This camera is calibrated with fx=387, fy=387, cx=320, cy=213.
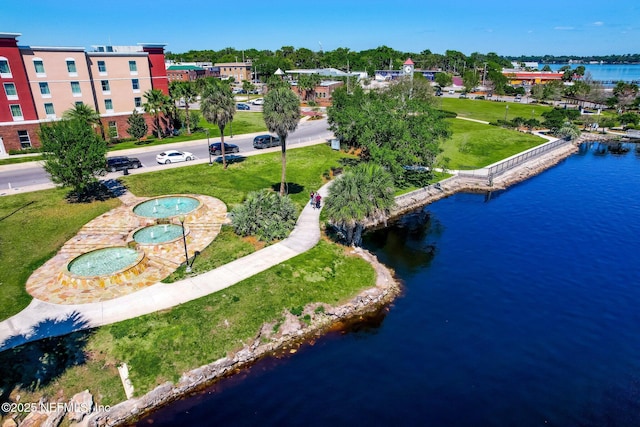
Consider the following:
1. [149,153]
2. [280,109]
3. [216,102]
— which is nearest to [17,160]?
[149,153]

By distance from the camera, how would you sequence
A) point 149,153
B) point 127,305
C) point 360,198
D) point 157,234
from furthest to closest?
1. point 149,153
2. point 157,234
3. point 360,198
4. point 127,305

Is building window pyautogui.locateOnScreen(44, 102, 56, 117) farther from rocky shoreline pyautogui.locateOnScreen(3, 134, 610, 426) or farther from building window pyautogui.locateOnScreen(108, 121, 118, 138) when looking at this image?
rocky shoreline pyautogui.locateOnScreen(3, 134, 610, 426)

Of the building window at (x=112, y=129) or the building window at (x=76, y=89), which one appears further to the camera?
the building window at (x=112, y=129)

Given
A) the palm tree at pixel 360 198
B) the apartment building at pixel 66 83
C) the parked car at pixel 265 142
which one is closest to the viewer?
the palm tree at pixel 360 198

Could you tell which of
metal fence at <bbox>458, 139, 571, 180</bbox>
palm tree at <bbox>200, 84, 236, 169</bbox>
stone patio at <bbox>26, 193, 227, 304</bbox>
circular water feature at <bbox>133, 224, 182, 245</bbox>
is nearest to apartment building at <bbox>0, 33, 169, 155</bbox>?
palm tree at <bbox>200, 84, 236, 169</bbox>

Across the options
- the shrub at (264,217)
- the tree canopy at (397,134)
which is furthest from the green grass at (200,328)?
the tree canopy at (397,134)

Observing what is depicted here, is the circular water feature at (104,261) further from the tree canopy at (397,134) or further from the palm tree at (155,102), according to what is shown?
the palm tree at (155,102)

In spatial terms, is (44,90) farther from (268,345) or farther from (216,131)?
(268,345)
